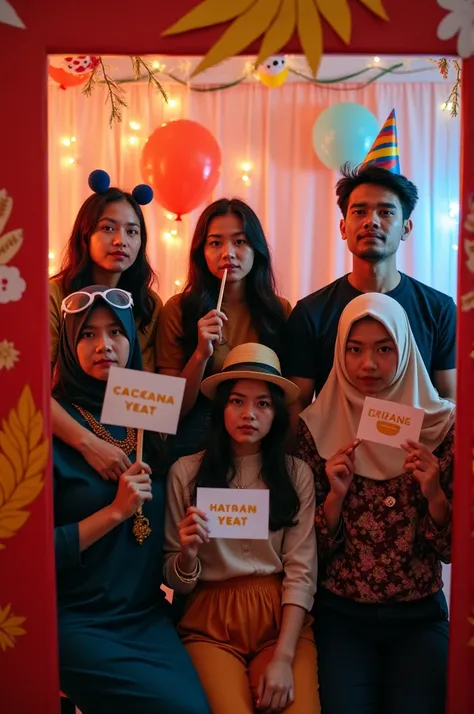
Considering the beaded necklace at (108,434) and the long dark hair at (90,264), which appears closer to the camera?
the beaded necklace at (108,434)

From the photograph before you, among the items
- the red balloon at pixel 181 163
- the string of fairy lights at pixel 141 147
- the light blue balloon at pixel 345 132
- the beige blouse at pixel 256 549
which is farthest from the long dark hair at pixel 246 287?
the string of fairy lights at pixel 141 147

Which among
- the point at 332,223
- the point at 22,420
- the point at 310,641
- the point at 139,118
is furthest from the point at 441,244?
the point at 22,420

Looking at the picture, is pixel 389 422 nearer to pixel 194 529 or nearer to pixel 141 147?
pixel 194 529

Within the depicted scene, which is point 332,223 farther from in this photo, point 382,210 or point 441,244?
point 382,210

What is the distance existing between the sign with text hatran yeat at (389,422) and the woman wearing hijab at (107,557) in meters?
0.50

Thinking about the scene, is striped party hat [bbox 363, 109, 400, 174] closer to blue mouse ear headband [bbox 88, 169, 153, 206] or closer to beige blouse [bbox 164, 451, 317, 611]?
blue mouse ear headband [bbox 88, 169, 153, 206]

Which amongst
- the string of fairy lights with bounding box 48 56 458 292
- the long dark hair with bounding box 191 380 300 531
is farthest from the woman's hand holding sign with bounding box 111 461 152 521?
the string of fairy lights with bounding box 48 56 458 292

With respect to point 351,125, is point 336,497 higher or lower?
lower

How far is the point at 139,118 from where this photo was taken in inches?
162

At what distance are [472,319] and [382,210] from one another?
79 centimetres

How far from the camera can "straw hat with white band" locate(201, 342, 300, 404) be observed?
5.83 ft

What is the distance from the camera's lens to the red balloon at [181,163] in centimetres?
340

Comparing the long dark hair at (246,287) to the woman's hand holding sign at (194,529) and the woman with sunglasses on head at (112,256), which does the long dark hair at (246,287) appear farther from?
the woman's hand holding sign at (194,529)

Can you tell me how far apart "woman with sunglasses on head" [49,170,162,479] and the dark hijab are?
219 millimetres
